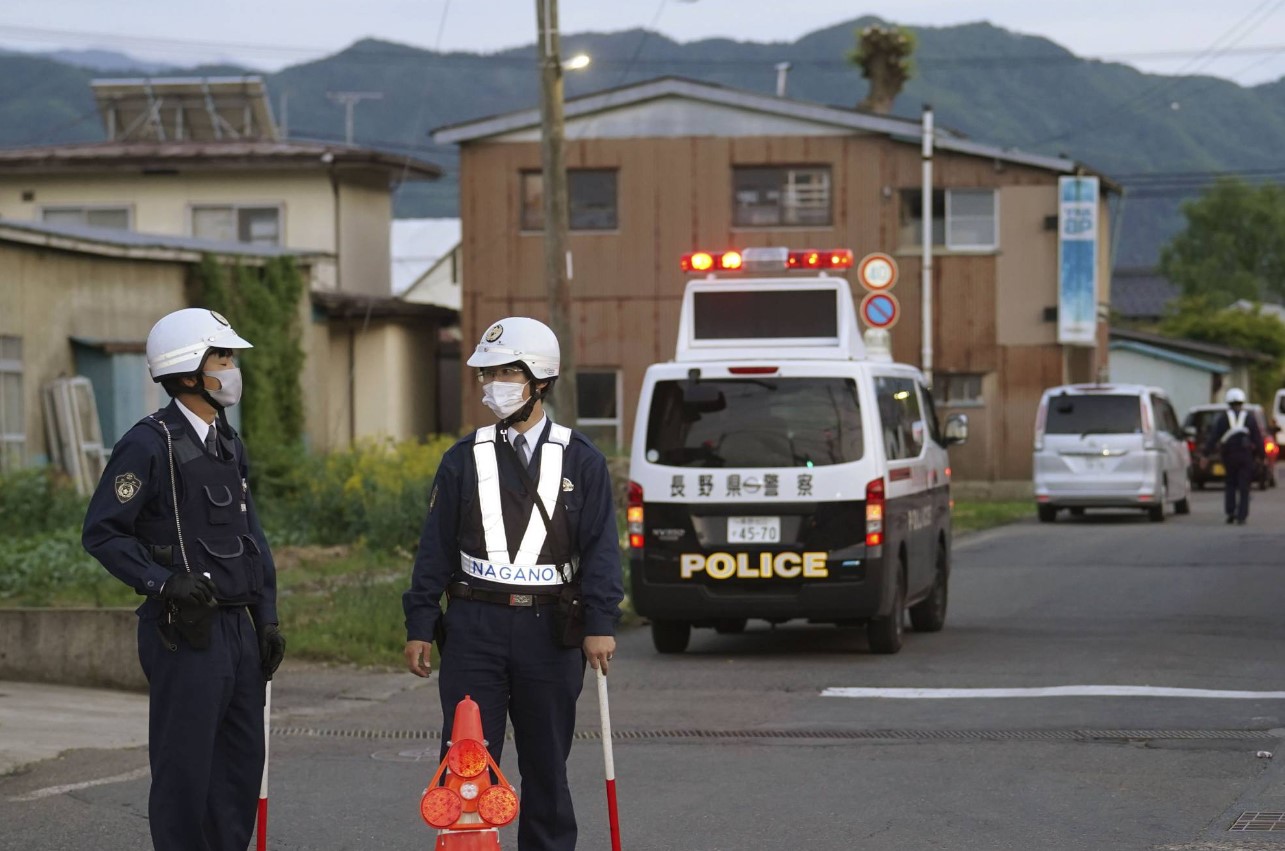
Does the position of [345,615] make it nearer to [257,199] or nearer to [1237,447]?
[1237,447]

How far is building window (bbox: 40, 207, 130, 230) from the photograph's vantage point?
1384 inches

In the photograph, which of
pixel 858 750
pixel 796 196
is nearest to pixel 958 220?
pixel 796 196

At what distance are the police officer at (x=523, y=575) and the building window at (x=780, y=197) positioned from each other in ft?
96.7

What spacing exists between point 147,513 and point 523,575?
117 cm

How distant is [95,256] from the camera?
23.5m

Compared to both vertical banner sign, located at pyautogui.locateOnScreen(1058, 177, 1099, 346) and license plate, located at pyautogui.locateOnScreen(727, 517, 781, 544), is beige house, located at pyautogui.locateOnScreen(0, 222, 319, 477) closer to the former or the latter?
license plate, located at pyautogui.locateOnScreen(727, 517, 781, 544)

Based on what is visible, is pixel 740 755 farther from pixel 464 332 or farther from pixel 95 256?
pixel 464 332

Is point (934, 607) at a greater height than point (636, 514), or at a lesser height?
lesser

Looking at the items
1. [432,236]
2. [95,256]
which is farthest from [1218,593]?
[432,236]

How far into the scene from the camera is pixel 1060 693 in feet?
37.1

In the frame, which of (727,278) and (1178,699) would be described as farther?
(727,278)

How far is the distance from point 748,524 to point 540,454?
6.97 m

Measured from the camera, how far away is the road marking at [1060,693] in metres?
11.1

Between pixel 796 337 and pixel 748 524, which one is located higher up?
pixel 796 337
